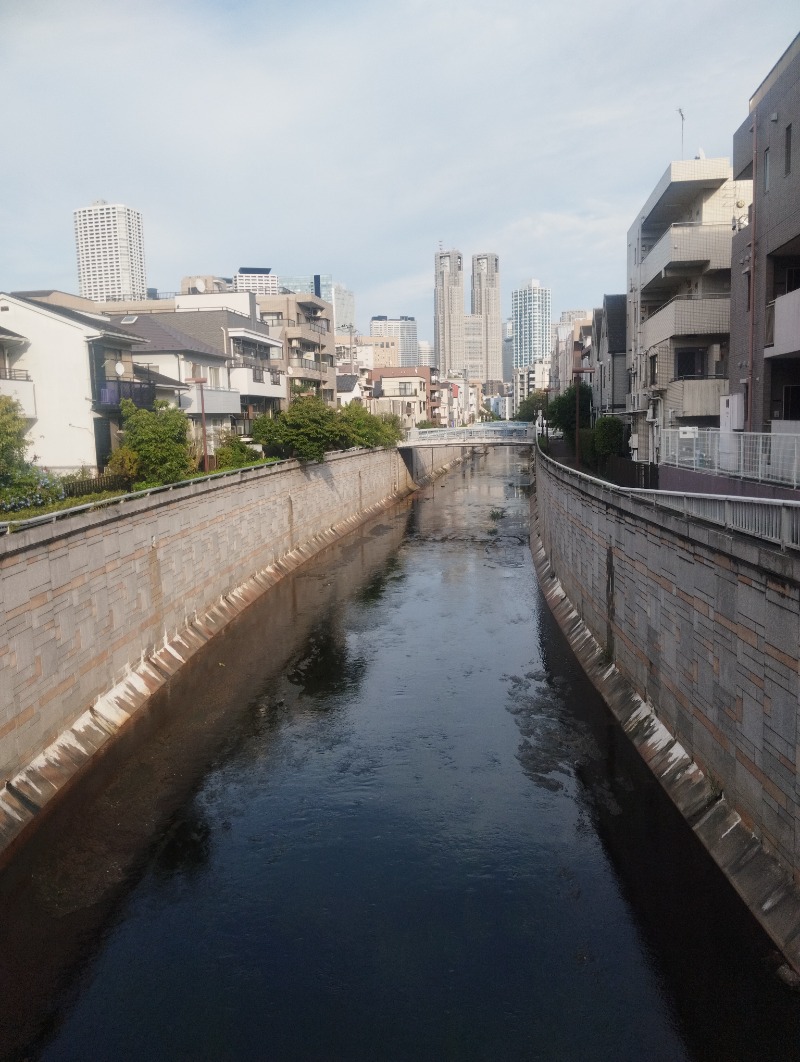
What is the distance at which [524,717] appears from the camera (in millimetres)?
22969

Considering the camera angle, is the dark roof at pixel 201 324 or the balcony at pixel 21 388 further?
the dark roof at pixel 201 324

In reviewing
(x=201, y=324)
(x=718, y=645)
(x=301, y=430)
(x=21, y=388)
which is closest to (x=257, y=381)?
(x=201, y=324)

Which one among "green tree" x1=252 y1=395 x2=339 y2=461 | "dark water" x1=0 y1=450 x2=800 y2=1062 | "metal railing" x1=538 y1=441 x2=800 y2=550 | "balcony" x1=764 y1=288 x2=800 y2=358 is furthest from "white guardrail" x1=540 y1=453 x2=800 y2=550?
"green tree" x1=252 y1=395 x2=339 y2=461

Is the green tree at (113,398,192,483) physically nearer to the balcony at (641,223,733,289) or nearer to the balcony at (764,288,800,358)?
the balcony at (641,223,733,289)

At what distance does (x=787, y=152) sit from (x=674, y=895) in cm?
1904

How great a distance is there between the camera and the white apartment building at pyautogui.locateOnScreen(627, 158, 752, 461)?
104ft

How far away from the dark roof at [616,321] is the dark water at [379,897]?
36.0 meters

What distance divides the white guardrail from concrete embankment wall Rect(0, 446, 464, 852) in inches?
576

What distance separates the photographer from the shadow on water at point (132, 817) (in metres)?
13.3

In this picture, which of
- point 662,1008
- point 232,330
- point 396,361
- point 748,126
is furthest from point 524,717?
point 396,361

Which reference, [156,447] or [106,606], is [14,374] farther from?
[106,606]

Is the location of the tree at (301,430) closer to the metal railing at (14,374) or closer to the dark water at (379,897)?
the metal railing at (14,374)

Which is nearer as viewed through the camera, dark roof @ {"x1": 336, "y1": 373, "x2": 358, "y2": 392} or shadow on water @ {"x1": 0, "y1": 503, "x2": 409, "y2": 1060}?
shadow on water @ {"x1": 0, "y1": 503, "x2": 409, "y2": 1060}

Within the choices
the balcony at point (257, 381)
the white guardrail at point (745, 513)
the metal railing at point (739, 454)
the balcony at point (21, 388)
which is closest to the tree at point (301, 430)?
the balcony at point (257, 381)
